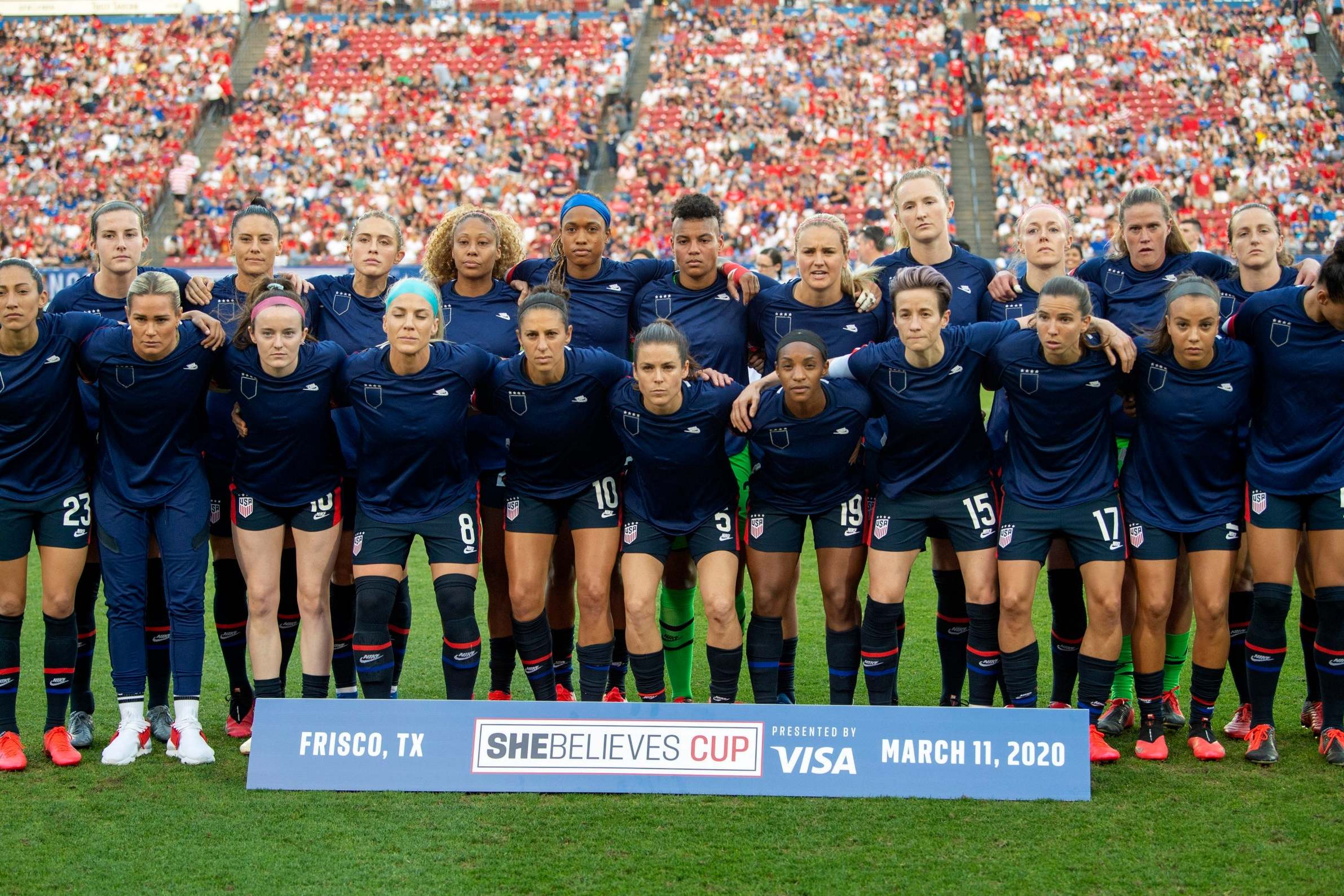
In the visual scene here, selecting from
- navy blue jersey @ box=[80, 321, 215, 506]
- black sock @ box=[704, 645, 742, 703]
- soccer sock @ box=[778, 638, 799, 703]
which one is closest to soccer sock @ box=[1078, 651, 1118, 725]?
soccer sock @ box=[778, 638, 799, 703]

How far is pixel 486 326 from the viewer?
241 inches

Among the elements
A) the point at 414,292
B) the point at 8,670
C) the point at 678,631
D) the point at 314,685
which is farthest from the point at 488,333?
the point at 8,670

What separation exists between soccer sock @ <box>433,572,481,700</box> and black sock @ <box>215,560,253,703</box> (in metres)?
1.14

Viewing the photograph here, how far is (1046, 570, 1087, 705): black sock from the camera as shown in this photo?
578 cm

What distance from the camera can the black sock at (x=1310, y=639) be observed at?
5852 millimetres

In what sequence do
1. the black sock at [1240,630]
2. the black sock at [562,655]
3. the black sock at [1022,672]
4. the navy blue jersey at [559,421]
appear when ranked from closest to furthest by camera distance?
the black sock at [1022,672] → the navy blue jersey at [559,421] → the black sock at [1240,630] → the black sock at [562,655]

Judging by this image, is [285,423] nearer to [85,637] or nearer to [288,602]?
[288,602]

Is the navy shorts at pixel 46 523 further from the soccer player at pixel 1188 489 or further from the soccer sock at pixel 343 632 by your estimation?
the soccer player at pixel 1188 489

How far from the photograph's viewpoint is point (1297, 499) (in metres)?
5.31

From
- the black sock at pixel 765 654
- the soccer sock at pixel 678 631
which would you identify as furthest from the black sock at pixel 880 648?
the soccer sock at pixel 678 631

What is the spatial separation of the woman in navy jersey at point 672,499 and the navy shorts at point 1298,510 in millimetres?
2121

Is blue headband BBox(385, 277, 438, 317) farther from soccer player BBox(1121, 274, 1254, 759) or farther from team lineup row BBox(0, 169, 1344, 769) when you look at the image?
soccer player BBox(1121, 274, 1254, 759)

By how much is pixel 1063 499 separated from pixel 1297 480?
2.96 feet

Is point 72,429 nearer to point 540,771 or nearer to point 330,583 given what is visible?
point 330,583
